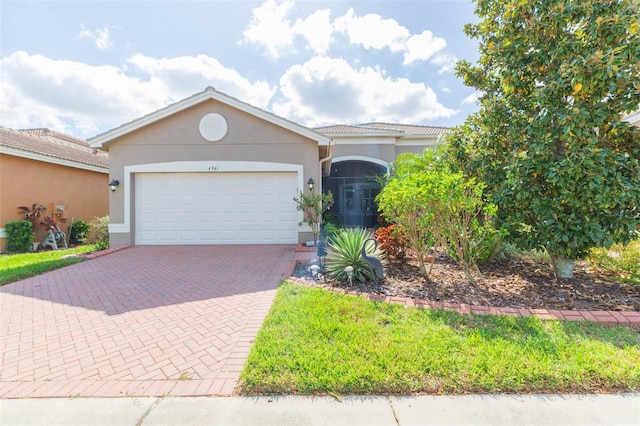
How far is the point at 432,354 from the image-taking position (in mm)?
2947

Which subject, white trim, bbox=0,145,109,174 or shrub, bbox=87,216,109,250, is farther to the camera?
white trim, bbox=0,145,109,174

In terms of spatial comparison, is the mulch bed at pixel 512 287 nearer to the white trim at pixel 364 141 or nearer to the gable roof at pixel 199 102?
the gable roof at pixel 199 102

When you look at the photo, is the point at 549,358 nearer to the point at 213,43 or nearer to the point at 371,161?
the point at 213,43

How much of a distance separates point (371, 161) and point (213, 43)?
968 centimetres

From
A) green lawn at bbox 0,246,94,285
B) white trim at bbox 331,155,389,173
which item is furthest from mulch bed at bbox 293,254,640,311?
white trim at bbox 331,155,389,173

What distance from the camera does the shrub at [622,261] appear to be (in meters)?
5.46

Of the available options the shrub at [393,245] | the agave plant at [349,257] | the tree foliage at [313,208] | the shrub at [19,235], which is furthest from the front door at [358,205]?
the shrub at [19,235]

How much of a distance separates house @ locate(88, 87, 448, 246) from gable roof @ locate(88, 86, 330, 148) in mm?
35

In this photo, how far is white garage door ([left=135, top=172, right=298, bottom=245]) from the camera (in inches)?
391

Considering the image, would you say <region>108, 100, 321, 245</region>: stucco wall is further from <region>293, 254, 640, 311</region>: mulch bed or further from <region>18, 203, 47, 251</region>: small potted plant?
<region>293, 254, 640, 311</region>: mulch bed

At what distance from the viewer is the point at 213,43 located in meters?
9.28

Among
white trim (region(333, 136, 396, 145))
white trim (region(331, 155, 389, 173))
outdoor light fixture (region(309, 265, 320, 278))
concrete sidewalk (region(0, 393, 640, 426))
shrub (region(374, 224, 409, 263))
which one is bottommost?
concrete sidewalk (region(0, 393, 640, 426))

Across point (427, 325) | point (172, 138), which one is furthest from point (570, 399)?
point (172, 138)

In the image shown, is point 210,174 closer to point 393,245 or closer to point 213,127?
point 213,127
